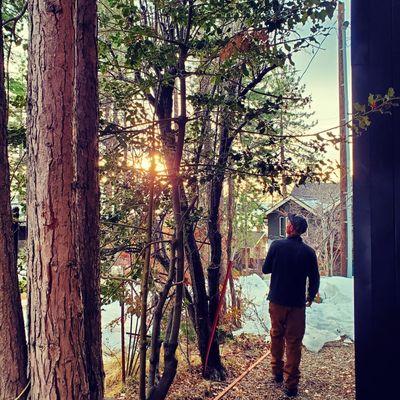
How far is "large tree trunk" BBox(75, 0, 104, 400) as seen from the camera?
1593 mm

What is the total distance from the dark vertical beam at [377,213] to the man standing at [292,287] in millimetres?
1130

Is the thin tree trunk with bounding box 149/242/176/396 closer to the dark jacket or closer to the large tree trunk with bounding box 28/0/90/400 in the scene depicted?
the large tree trunk with bounding box 28/0/90/400

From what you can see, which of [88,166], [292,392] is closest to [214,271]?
[292,392]

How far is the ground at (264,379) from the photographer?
3168 millimetres

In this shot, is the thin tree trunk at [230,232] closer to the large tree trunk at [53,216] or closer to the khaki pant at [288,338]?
the khaki pant at [288,338]

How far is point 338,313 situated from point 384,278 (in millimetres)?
3272

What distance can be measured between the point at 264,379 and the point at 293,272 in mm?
1051

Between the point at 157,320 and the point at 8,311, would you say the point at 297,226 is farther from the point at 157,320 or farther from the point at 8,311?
the point at 8,311

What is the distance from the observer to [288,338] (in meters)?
3.32

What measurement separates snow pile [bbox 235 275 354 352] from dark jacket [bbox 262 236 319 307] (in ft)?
4.52

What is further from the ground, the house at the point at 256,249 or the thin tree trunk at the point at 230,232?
the thin tree trunk at the point at 230,232

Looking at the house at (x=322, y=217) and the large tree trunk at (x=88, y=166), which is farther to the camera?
the house at (x=322, y=217)

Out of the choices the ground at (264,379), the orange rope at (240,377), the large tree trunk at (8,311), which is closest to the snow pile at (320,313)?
the ground at (264,379)

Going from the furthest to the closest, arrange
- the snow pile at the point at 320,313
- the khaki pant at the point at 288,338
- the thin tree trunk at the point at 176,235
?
the snow pile at the point at 320,313 < the khaki pant at the point at 288,338 < the thin tree trunk at the point at 176,235
